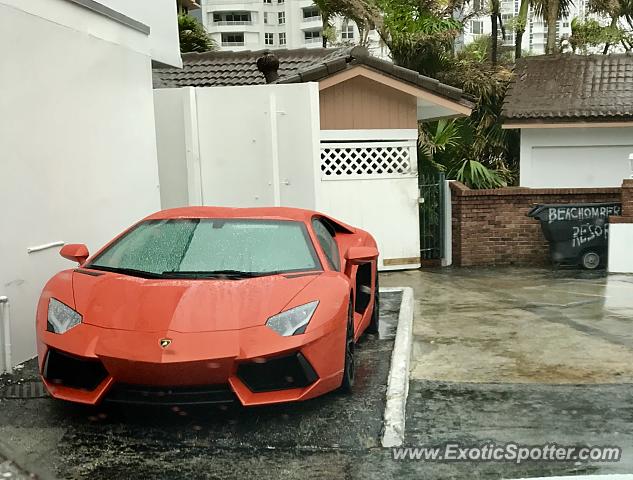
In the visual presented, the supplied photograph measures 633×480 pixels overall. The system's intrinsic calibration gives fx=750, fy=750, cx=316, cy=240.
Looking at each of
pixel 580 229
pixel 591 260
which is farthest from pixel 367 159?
pixel 591 260

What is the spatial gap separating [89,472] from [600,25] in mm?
35707

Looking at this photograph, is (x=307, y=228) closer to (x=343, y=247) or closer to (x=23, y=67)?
(x=343, y=247)

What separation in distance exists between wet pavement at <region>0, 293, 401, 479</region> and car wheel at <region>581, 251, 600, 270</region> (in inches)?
310

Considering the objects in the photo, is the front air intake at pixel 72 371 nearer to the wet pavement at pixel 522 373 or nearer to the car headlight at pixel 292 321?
the car headlight at pixel 292 321

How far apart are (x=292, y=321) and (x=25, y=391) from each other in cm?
207

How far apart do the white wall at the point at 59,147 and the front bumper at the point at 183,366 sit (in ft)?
5.06

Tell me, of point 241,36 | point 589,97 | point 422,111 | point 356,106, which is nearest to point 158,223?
point 356,106

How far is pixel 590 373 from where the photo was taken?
5793 mm

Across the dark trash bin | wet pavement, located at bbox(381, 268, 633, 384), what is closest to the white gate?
wet pavement, located at bbox(381, 268, 633, 384)

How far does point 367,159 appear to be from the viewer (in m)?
11.7

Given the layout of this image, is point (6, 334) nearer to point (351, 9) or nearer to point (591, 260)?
point (591, 260)

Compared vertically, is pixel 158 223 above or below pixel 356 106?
below

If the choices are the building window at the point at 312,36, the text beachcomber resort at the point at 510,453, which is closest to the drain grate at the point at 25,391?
the text beachcomber resort at the point at 510,453

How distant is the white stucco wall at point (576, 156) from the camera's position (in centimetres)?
1639
